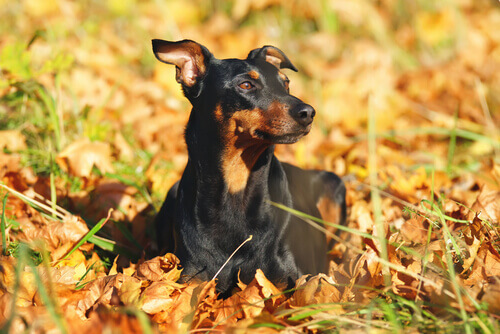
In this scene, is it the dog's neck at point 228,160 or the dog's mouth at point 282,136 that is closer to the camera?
the dog's mouth at point 282,136

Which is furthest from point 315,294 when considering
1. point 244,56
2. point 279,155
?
point 244,56

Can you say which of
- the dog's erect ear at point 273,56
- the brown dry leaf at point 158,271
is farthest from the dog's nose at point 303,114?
the brown dry leaf at point 158,271

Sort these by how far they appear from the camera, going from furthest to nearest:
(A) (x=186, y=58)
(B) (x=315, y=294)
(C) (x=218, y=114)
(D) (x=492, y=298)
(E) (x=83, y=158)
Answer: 1. (E) (x=83, y=158)
2. (A) (x=186, y=58)
3. (C) (x=218, y=114)
4. (B) (x=315, y=294)
5. (D) (x=492, y=298)

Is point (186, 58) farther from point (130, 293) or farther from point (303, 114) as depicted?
point (130, 293)

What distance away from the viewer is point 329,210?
3.93 m

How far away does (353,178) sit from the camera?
14.9 feet

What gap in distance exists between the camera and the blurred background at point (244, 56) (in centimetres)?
396

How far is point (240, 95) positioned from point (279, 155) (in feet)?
7.65

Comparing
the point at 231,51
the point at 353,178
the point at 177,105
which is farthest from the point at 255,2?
the point at 353,178

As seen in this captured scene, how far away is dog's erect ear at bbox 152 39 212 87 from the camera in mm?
2920

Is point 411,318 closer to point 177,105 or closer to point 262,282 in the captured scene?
point 262,282

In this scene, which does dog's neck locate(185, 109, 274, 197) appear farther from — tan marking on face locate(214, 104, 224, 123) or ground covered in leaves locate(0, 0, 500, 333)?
ground covered in leaves locate(0, 0, 500, 333)

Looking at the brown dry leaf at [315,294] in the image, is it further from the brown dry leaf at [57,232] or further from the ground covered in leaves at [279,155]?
the brown dry leaf at [57,232]

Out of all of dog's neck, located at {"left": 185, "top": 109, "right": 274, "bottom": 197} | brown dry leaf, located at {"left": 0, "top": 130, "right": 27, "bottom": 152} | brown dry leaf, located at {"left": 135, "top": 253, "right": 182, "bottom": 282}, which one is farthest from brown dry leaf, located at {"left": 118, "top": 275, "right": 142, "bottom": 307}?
brown dry leaf, located at {"left": 0, "top": 130, "right": 27, "bottom": 152}
